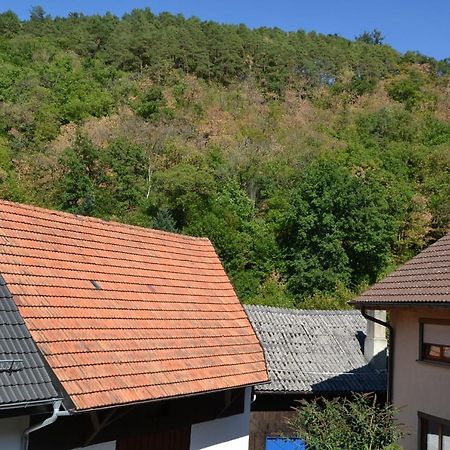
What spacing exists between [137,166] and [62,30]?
37815mm

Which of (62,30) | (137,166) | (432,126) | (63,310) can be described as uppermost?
(62,30)

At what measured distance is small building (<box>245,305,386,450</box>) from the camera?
15617 millimetres

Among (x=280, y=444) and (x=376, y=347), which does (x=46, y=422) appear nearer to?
(x=280, y=444)

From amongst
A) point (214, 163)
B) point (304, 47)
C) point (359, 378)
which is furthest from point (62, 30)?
point (359, 378)

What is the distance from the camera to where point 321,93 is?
195 feet

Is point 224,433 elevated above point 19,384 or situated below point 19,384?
below

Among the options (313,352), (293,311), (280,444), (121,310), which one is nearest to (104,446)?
(121,310)

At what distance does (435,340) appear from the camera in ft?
40.8

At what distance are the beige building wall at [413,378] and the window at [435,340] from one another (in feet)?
0.41

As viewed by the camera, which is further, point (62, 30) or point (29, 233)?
point (62, 30)

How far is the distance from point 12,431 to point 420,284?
28.6ft

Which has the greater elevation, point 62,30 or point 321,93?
point 62,30

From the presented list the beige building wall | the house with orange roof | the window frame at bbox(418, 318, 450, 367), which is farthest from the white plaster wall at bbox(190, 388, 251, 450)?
the window frame at bbox(418, 318, 450, 367)

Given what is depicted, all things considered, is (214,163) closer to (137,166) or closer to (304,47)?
(137,166)
